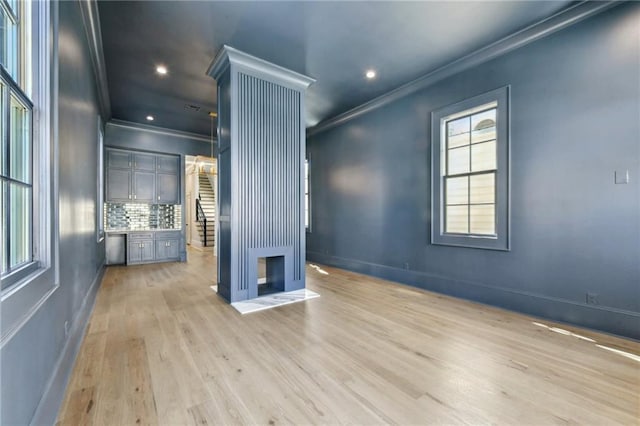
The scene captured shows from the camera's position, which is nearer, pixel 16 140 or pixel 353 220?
pixel 16 140

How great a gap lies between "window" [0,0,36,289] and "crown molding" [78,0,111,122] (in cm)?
162

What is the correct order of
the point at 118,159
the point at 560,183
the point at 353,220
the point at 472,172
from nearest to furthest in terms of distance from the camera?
the point at 560,183, the point at 472,172, the point at 353,220, the point at 118,159

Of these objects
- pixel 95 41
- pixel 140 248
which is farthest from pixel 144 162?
pixel 95 41

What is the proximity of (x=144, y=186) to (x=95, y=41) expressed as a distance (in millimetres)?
4086

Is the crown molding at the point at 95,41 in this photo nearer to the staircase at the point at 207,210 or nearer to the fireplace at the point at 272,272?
the fireplace at the point at 272,272

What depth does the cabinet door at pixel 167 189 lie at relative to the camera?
6849 millimetres

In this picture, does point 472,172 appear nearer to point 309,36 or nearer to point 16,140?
point 309,36

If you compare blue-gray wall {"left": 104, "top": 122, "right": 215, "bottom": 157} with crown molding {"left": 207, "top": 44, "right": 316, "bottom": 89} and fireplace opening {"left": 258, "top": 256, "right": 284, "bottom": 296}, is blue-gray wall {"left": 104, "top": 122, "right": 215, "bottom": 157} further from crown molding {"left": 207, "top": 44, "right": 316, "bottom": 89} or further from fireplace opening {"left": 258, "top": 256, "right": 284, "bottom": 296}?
fireplace opening {"left": 258, "top": 256, "right": 284, "bottom": 296}

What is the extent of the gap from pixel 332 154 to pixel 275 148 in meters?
2.45

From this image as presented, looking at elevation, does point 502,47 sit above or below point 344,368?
above

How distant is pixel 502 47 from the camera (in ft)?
11.2

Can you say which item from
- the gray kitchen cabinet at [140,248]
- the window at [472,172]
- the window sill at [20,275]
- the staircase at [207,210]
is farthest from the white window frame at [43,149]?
the staircase at [207,210]

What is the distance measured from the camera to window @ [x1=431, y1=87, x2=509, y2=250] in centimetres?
349

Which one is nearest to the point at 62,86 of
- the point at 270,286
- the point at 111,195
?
the point at 270,286
